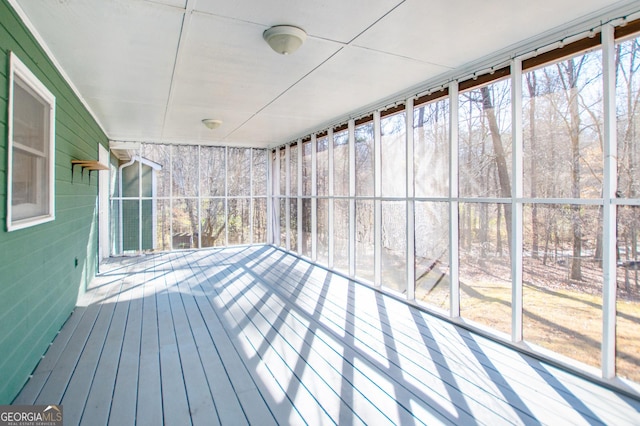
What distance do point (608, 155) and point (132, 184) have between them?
9090 millimetres

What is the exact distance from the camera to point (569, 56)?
8.38 feet

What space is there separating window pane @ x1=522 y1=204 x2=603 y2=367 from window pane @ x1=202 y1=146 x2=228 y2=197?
757cm

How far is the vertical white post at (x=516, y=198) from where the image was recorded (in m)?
2.85

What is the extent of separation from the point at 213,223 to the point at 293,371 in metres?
7.00

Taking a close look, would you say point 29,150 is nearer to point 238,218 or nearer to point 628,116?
point 628,116

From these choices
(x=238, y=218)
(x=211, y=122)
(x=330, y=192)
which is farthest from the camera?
(x=238, y=218)

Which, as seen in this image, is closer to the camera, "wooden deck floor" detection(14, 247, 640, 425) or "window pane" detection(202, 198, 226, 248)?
"wooden deck floor" detection(14, 247, 640, 425)

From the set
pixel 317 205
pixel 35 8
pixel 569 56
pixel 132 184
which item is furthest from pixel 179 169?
pixel 569 56

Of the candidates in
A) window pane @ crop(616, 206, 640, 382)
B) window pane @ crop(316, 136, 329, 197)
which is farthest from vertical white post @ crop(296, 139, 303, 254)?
window pane @ crop(616, 206, 640, 382)

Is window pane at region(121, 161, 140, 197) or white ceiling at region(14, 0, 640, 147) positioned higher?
white ceiling at region(14, 0, 640, 147)

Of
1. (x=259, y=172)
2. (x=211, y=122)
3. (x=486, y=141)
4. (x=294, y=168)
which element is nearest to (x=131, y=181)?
(x=259, y=172)

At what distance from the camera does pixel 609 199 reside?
2.29 m

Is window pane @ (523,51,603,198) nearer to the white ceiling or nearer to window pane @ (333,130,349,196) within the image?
the white ceiling

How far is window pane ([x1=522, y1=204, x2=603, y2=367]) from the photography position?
2.45 meters
